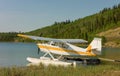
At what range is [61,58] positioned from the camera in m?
26.3

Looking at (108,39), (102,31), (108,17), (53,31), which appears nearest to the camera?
(108,39)

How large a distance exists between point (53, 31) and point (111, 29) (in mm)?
56109

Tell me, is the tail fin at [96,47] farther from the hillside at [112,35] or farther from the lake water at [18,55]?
the hillside at [112,35]

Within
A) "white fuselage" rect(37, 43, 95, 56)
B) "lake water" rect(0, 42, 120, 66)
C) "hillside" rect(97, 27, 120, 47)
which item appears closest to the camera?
"white fuselage" rect(37, 43, 95, 56)

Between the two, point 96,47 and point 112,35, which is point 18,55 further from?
point 112,35

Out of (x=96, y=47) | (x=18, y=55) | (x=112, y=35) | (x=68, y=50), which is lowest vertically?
(x=18, y=55)

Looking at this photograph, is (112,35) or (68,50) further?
(112,35)

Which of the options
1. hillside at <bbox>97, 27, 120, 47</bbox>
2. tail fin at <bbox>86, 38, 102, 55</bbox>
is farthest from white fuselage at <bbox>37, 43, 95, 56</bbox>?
hillside at <bbox>97, 27, 120, 47</bbox>

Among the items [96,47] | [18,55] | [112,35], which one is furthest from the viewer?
[112,35]

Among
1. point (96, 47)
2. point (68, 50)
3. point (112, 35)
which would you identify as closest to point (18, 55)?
point (68, 50)

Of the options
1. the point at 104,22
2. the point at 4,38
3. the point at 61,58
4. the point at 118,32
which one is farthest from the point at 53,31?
the point at 61,58

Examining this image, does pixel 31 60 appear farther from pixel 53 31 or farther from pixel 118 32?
pixel 53 31

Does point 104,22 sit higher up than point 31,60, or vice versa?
point 104,22

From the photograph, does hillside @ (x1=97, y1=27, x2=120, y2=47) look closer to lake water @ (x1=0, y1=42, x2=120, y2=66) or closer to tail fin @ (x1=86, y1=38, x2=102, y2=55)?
lake water @ (x1=0, y1=42, x2=120, y2=66)
